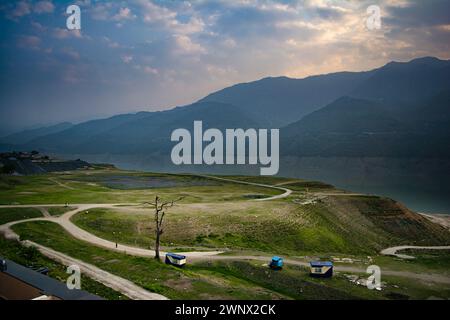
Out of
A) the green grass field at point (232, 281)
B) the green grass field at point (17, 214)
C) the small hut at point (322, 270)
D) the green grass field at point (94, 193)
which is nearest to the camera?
the green grass field at point (232, 281)

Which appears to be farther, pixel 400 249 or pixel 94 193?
pixel 94 193

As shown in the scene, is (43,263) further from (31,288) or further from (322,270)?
(322,270)

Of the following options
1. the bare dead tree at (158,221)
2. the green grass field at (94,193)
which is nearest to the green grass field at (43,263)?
the bare dead tree at (158,221)

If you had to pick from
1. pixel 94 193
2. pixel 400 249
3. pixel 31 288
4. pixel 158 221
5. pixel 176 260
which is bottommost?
pixel 400 249

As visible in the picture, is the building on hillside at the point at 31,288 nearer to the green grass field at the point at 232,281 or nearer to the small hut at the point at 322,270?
the green grass field at the point at 232,281

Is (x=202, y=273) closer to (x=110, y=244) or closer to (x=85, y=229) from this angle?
(x=110, y=244)

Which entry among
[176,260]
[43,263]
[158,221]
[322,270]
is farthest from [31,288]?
[158,221]

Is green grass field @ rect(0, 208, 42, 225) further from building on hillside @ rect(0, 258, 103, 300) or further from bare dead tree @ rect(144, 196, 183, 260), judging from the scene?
building on hillside @ rect(0, 258, 103, 300)

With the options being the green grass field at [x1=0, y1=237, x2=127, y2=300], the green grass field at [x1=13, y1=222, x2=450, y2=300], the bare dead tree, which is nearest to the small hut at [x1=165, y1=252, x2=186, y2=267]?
the green grass field at [x1=13, y1=222, x2=450, y2=300]

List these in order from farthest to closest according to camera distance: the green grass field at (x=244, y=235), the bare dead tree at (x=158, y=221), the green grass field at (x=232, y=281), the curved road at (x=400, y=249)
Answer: the curved road at (x=400, y=249)
the bare dead tree at (x=158, y=221)
the green grass field at (x=244, y=235)
the green grass field at (x=232, y=281)

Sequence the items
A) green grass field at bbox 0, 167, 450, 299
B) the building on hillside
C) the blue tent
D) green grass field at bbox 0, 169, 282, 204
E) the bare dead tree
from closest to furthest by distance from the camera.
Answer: the building on hillside < green grass field at bbox 0, 167, 450, 299 < the blue tent < the bare dead tree < green grass field at bbox 0, 169, 282, 204
